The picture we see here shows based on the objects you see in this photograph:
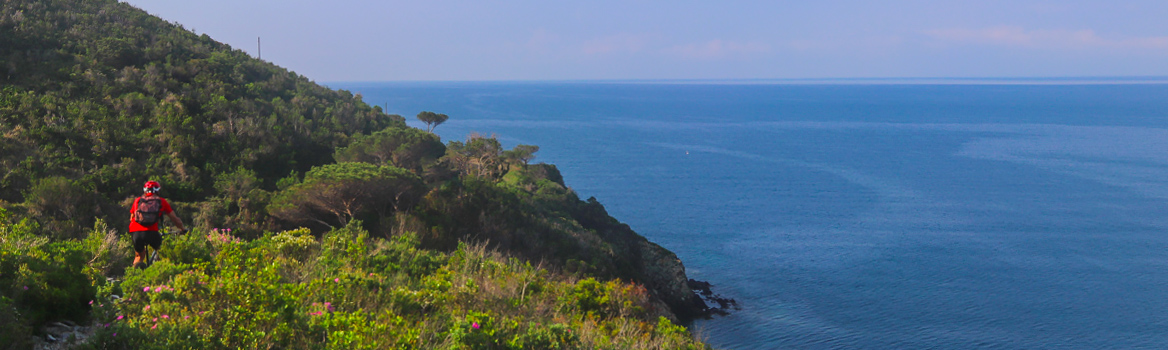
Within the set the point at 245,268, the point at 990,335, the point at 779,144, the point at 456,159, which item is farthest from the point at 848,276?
the point at 779,144

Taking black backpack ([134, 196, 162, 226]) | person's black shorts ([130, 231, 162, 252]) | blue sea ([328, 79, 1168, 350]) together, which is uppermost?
black backpack ([134, 196, 162, 226])

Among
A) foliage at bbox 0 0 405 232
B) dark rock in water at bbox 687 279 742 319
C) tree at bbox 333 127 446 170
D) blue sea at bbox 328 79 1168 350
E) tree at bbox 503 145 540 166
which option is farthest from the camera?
tree at bbox 503 145 540 166

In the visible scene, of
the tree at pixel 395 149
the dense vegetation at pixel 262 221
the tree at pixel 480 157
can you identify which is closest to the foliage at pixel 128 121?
the dense vegetation at pixel 262 221

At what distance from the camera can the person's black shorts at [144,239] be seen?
11.1 m

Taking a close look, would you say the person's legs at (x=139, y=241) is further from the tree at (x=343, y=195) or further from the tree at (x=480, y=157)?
the tree at (x=480, y=157)

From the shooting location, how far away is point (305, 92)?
45.2 metres

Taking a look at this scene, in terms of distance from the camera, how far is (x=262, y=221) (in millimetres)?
24391

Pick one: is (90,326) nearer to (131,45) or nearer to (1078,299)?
(131,45)

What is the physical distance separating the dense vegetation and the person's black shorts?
0.93 feet

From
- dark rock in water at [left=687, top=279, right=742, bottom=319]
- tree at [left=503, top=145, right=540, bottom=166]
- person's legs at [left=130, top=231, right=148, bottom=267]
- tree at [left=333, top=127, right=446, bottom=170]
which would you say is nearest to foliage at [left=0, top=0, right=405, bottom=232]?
tree at [left=333, top=127, right=446, bottom=170]

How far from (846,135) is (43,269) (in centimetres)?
14108

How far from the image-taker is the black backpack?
36.4 ft

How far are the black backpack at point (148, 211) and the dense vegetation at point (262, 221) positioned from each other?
624 millimetres

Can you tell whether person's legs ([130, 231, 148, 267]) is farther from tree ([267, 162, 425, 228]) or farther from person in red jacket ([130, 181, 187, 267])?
tree ([267, 162, 425, 228])
